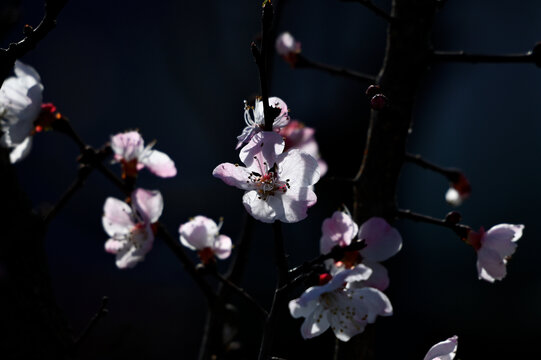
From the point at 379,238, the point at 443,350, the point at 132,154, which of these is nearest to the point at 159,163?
the point at 132,154

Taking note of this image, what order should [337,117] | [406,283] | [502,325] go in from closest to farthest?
[502,325] < [406,283] < [337,117]

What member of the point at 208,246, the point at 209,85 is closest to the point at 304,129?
the point at 208,246

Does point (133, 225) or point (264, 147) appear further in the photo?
point (133, 225)

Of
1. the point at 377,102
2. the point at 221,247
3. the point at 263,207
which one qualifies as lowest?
the point at 221,247

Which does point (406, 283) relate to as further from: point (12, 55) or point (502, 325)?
point (12, 55)

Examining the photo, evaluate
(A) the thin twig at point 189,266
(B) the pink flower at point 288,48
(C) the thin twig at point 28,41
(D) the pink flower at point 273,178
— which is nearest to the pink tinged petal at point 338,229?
(D) the pink flower at point 273,178

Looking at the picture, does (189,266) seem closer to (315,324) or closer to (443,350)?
(315,324)

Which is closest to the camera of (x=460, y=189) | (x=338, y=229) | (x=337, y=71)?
(x=338, y=229)
